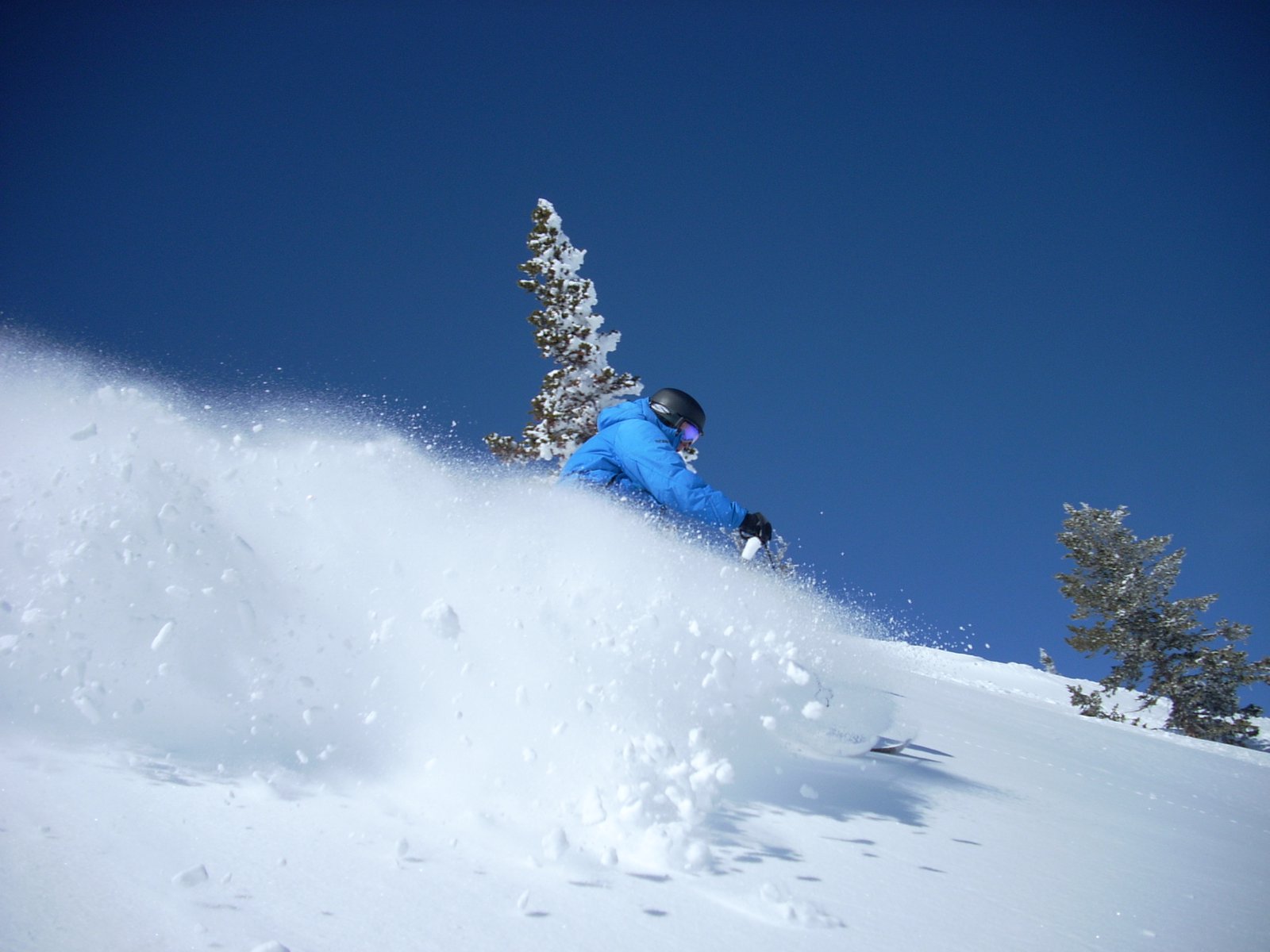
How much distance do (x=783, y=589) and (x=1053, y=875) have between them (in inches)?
86.5

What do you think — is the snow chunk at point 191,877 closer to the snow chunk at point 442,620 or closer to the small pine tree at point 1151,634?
the snow chunk at point 442,620

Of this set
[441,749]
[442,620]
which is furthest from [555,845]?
[442,620]

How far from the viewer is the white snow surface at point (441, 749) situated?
1793mm

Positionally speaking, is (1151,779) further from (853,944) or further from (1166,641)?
(1166,641)

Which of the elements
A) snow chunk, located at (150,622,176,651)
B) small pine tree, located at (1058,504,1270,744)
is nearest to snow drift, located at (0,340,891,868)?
snow chunk, located at (150,622,176,651)

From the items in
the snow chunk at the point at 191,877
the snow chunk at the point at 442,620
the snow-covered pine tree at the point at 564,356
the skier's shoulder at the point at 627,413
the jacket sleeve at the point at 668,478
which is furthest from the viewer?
the snow-covered pine tree at the point at 564,356

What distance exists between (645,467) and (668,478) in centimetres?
21

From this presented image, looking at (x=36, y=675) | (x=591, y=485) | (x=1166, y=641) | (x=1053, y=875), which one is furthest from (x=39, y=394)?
(x=1166, y=641)

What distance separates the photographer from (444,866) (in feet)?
6.47

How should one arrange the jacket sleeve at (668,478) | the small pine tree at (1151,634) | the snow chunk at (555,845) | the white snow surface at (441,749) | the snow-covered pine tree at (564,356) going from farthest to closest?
the small pine tree at (1151,634) < the snow-covered pine tree at (564,356) < the jacket sleeve at (668,478) < the snow chunk at (555,845) < the white snow surface at (441,749)

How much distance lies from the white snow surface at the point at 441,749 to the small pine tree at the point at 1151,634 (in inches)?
769

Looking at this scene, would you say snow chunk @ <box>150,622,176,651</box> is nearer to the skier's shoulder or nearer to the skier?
the skier

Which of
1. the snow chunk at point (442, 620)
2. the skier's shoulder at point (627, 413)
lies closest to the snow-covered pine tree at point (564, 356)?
the skier's shoulder at point (627, 413)

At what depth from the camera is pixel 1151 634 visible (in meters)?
21.5
